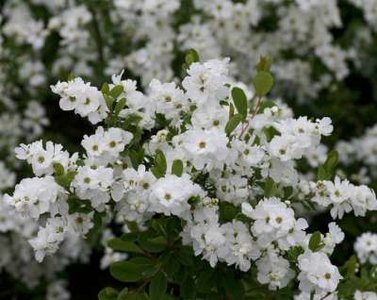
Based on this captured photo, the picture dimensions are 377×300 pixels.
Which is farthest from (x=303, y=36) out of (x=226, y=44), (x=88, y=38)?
(x=88, y=38)

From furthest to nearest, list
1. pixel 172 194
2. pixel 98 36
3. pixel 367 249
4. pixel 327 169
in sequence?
1. pixel 98 36
2. pixel 367 249
3. pixel 327 169
4. pixel 172 194

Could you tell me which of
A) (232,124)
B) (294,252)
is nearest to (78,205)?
(232,124)

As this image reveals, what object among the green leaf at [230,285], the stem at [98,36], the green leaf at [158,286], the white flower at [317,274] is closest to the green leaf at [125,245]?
the green leaf at [158,286]

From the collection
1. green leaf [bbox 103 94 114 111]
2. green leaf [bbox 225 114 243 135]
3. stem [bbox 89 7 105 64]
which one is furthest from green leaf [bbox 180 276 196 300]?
stem [bbox 89 7 105 64]

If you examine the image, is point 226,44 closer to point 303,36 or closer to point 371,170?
point 303,36

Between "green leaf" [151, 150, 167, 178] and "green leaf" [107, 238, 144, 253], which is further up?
"green leaf" [151, 150, 167, 178]

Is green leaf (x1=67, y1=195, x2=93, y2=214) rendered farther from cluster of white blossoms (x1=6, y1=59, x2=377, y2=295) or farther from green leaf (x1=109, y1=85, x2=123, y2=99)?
green leaf (x1=109, y1=85, x2=123, y2=99)

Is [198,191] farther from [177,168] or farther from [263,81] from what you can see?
[263,81]
